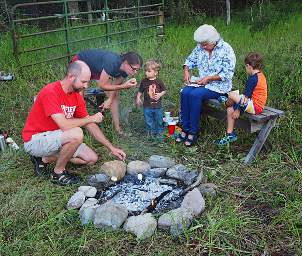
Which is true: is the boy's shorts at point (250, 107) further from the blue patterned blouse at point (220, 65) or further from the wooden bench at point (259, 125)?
the blue patterned blouse at point (220, 65)

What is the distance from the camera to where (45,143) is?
4.14 m

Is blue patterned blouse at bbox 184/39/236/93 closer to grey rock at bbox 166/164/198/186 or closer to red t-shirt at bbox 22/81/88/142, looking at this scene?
grey rock at bbox 166/164/198/186

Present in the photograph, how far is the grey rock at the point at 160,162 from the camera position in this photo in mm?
4402

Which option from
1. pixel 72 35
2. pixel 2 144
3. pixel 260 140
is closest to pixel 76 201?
pixel 2 144

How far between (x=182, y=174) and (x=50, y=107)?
1453 mm

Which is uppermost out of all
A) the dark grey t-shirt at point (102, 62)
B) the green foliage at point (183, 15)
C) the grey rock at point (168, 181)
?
the dark grey t-shirt at point (102, 62)

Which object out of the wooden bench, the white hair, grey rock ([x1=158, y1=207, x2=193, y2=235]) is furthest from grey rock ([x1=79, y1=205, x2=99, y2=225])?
the white hair

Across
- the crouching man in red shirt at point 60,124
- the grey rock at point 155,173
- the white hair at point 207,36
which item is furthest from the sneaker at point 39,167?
the white hair at point 207,36

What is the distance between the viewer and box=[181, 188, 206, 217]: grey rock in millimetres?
3550

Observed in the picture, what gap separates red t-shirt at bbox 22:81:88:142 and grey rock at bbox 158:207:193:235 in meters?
1.46

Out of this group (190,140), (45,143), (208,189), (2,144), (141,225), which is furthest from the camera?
(190,140)

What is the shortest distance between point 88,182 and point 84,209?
58 centimetres

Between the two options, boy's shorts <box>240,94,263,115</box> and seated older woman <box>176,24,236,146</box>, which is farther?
seated older woman <box>176,24,236,146</box>

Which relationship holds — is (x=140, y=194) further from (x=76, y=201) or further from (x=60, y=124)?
(x=60, y=124)
